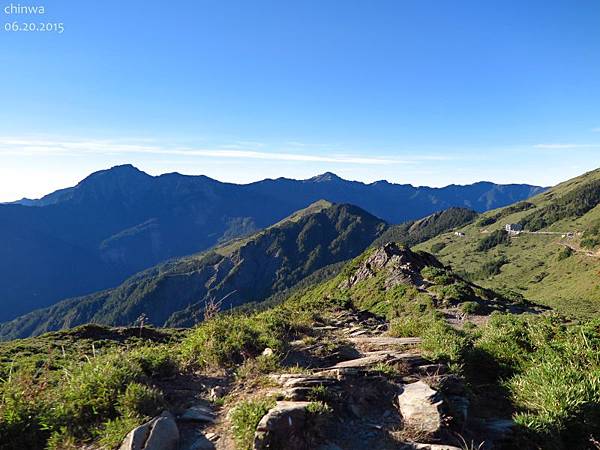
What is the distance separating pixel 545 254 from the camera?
4537 inches

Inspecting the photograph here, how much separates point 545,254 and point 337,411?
13163 centimetres

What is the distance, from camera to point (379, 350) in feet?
37.9

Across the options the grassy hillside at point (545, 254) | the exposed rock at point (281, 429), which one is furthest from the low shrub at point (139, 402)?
the grassy hillside at point (545, 254)

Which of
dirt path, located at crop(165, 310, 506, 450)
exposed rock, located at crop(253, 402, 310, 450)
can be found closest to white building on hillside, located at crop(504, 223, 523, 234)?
dirt path, located at crop(165, 310, 506, 450)

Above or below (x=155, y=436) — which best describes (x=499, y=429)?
below

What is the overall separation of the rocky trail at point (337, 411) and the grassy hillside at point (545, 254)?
47660 millimetres

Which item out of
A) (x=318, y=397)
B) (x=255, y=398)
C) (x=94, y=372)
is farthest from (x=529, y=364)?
(x=94, y=372)

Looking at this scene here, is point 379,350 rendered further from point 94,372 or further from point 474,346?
point 94,372

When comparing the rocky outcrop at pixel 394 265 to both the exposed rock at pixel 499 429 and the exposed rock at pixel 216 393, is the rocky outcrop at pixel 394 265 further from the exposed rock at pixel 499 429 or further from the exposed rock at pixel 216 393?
the exposed rock at pixel 216 393

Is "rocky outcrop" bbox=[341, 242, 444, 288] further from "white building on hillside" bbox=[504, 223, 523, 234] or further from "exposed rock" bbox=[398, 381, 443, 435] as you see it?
"white building on hillside" bbox=[504, 223, 523, 234]

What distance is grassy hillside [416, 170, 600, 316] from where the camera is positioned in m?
69.6

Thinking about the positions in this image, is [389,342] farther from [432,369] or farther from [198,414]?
[198,414]

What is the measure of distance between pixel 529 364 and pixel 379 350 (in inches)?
159

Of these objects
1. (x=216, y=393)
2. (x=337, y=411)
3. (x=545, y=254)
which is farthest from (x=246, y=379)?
(x=545, y=254)
